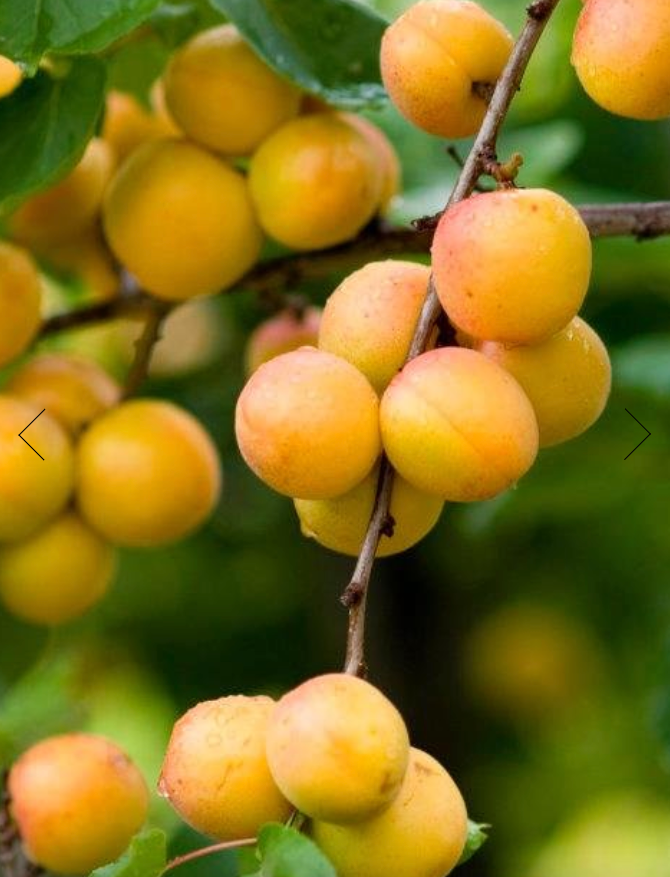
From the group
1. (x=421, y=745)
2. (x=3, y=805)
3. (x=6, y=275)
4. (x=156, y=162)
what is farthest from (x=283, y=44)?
(x=421, y=745)

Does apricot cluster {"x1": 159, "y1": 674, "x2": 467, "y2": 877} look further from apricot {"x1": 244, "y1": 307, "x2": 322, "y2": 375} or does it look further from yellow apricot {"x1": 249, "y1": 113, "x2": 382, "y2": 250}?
apricot {"x1": 244, "y1": 307, "x2": 322, "y2": 375}

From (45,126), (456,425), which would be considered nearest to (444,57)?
(456,425)

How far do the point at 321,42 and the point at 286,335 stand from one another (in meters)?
0.21

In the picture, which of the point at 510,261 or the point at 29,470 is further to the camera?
the point at 29,470

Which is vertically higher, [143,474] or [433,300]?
[433,300]

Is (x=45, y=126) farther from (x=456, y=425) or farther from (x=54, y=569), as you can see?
(x=456, y=425)

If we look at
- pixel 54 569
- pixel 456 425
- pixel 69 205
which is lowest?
pixel 54 569

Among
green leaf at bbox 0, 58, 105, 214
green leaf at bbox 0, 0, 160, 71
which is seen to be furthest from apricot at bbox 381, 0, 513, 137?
green leaf at bbox 0, 58, 105, 214

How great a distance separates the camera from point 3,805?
103 cm

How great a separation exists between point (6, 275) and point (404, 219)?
47cm

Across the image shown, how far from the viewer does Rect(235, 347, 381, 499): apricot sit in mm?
729

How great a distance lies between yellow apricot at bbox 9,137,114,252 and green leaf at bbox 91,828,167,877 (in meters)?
0.58

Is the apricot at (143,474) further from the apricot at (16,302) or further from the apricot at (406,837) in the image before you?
the apricot at (406,837)

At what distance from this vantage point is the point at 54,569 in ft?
3.89
